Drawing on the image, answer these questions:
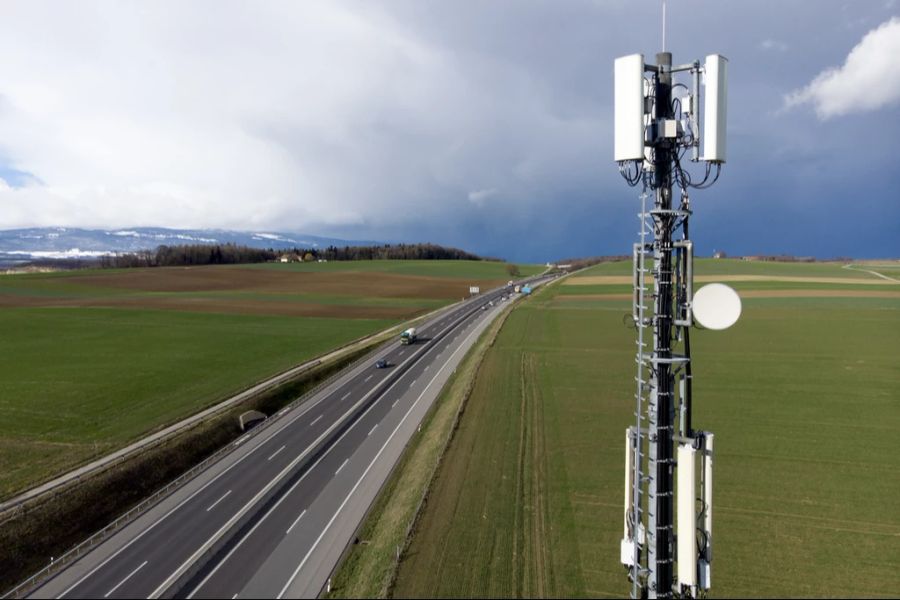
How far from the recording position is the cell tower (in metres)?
10.2

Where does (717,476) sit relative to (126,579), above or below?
above

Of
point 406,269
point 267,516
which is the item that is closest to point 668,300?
point 267,516

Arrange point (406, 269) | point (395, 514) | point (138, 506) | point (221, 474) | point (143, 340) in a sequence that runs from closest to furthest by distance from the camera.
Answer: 1. point (395, 514)
2. point (138, 506)
3. point (221, 474)
4. point (143, 340)
5. point (406, 269)

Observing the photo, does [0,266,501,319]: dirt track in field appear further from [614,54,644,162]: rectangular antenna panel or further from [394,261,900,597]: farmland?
[614,54,644,162]: rectangular antenna panel

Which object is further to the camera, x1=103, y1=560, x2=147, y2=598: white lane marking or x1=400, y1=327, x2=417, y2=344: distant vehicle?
x1=400, y1=327, x2=417, y2=344: distant vehicle

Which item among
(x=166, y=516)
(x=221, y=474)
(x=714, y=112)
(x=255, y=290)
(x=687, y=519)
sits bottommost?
(x=166, y=516)

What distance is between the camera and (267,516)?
2431 centimetres

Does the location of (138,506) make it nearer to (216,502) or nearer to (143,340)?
(216,502)

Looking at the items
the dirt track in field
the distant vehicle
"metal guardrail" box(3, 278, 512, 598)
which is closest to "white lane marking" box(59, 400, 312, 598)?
"metal guardrail" box(3, 278, 512, 598)

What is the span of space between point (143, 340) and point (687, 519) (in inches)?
2708

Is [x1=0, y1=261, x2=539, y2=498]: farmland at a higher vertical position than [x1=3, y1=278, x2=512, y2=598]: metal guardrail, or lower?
higher

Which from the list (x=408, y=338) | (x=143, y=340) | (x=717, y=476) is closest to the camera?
(x=717, y=476)

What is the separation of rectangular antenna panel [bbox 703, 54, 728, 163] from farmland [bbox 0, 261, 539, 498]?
118ft

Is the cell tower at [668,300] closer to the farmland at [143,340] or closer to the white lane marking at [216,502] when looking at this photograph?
the white lane marking at [216,502]
